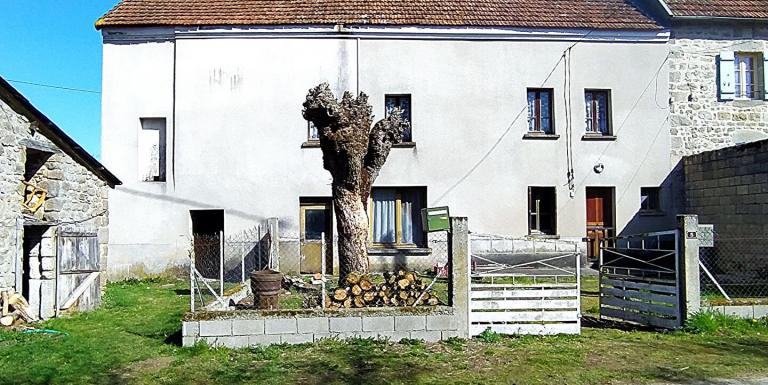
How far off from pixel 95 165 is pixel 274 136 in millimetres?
5225

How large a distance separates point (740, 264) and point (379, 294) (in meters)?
11.0

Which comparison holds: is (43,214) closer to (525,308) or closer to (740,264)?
(525,308)

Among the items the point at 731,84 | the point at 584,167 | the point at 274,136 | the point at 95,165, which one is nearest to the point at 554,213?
the point at 584,167

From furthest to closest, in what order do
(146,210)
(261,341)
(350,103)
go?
(146,210), (350,103), (261,341)

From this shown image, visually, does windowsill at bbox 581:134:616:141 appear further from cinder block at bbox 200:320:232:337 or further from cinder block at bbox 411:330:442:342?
cinder block at bbox 200:320:232:337

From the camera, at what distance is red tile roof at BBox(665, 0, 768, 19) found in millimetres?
17562

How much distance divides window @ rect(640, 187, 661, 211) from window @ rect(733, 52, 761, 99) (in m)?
3.84

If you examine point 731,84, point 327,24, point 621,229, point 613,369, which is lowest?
point 613,369

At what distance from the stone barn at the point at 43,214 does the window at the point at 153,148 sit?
4654 mm

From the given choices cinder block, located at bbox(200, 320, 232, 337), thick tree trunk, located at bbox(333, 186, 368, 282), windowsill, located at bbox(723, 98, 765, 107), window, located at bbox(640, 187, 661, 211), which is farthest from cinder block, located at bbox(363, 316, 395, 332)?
windowsill, located at bbox(723, 98, 765, 107)

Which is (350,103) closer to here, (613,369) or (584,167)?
(613,369)

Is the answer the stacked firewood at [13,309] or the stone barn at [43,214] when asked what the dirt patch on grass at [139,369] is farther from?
the stone barn at [43,214]

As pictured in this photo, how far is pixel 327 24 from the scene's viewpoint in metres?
16.9

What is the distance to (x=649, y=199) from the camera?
17812 millimetres
